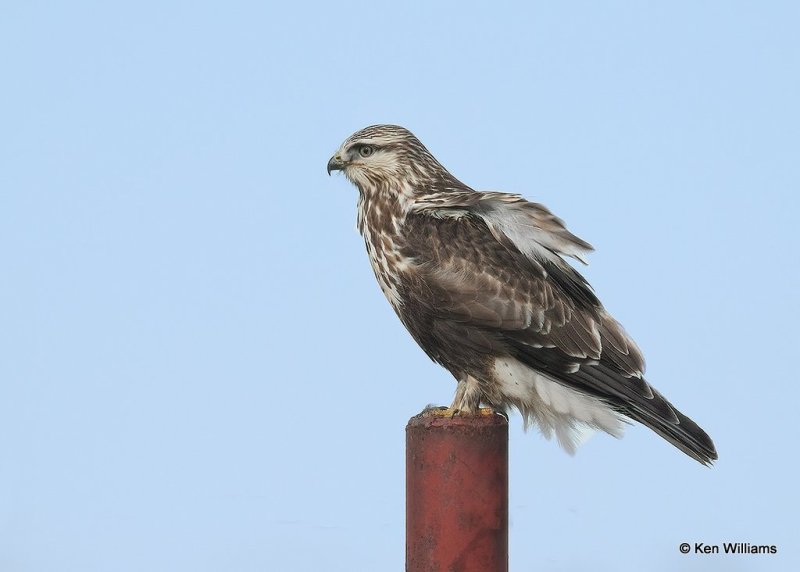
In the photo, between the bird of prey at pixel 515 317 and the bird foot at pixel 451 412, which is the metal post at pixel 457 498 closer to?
the bird foot at pixel 451 412

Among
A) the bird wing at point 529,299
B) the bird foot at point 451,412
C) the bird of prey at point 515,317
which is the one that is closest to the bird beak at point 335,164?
the bird of prey at point 515,317

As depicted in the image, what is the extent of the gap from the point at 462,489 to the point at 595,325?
5.65 feet

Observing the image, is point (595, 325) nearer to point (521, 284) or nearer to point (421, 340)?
point (521, 284)

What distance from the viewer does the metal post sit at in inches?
226

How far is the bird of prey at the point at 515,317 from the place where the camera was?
6684 millimetres

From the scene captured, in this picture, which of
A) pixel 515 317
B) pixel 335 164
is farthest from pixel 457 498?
pixel 335 164

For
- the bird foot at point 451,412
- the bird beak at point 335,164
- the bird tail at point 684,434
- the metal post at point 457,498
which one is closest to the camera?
the metal post at point 457,498

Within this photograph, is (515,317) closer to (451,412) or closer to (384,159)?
(451,412)

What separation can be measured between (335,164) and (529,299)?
6.15ft

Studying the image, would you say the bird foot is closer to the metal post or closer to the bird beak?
the metal post

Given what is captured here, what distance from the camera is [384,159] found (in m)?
7.43

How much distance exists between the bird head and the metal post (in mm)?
2115

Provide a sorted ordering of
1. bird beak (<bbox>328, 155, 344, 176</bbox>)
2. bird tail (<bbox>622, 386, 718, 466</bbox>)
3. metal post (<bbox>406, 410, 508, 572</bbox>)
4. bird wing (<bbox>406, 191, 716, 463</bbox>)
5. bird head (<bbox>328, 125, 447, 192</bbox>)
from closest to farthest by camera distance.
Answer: metal post (<bbox>406, 410, 508, 572</bbox>), bird tail (<bbox>622, 386, 718, 466</bbox>), bird wing (<bbox>406, 191, 716, 463</bbox>), bird head (<bbox>328, 125, 447, 192</bbox>), bird beak (<bbox>328, 155, 344, 176</bbox>)

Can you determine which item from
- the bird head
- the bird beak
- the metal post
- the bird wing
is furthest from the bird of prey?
the bird beak
